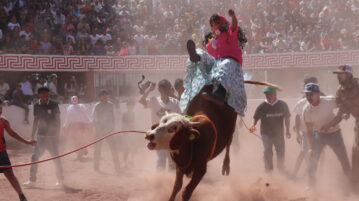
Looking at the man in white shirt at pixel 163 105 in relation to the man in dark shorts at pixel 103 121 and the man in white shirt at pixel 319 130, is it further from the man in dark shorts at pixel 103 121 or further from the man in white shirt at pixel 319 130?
the man in white shirt at pixel 319 130

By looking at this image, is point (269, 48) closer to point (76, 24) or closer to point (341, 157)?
point (76, 24)

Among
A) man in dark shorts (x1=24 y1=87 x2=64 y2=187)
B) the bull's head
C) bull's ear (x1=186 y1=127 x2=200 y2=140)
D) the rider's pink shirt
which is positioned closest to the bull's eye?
the bull's head

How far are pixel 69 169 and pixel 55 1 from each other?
9.86 m

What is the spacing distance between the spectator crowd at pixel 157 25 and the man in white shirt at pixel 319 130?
10480 mm

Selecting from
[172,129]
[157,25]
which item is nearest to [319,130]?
[172,129]

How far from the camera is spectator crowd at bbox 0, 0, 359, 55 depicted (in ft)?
57.7

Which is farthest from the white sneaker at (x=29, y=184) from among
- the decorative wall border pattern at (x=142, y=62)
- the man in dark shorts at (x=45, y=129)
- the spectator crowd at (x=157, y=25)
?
the spectator crowd at (x=157, y=25)

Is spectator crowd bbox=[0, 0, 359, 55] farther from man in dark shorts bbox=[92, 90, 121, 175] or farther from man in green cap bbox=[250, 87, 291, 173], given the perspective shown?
man in green cap bbox=[250, 87, 291, 173]

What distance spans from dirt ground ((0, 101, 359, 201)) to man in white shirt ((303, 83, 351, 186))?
50 cm

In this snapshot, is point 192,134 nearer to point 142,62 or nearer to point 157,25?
point 142,62

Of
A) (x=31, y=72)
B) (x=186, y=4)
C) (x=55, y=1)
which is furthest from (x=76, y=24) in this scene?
(x=186, y=4)

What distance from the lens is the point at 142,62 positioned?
17531 millimetres

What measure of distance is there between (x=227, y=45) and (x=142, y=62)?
10.9 metres

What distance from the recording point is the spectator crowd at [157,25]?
17594mm
